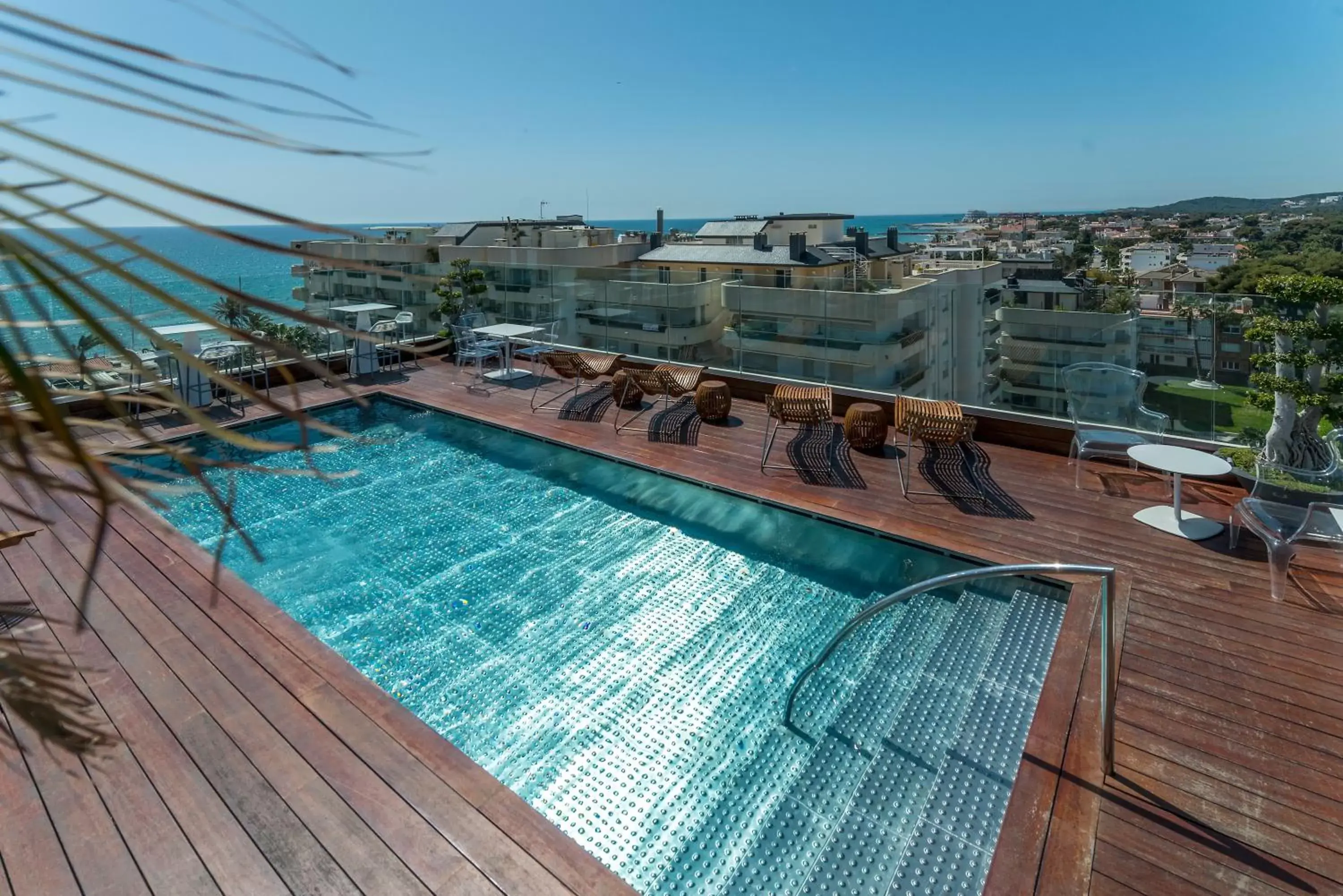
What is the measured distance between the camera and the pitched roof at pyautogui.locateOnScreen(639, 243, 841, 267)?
31.2 metres

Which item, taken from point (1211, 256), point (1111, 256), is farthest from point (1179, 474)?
point (1111, 256)

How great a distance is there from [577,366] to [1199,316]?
5.88 meters

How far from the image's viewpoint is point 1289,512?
409cm

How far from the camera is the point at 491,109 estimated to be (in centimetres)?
170

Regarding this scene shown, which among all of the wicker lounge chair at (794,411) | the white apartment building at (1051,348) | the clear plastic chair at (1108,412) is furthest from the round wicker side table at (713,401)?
the clear plastic chair at (1108,412)

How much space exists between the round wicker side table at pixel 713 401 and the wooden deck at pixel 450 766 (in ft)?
12.0

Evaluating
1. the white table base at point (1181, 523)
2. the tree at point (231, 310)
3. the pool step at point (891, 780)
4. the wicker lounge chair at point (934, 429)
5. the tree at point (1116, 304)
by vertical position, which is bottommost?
the pool step at point (891, 780)

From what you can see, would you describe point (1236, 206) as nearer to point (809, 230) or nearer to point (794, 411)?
point (809, 230)

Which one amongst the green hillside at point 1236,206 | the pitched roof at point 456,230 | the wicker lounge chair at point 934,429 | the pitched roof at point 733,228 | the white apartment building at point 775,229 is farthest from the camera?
the green hillside at point 1236,206

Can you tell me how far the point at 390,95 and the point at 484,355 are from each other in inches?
349

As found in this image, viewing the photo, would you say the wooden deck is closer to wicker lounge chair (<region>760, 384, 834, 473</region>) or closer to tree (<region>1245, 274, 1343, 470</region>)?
tree (<region>1245, 274, 1343, 470</region>)

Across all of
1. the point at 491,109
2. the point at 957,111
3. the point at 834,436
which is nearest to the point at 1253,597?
the point at 834,436

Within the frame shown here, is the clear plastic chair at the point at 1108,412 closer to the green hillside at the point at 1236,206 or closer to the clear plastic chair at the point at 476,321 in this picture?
the clear plastic chair at the point at 476,321

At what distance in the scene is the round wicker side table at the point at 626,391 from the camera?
8.04 meters
